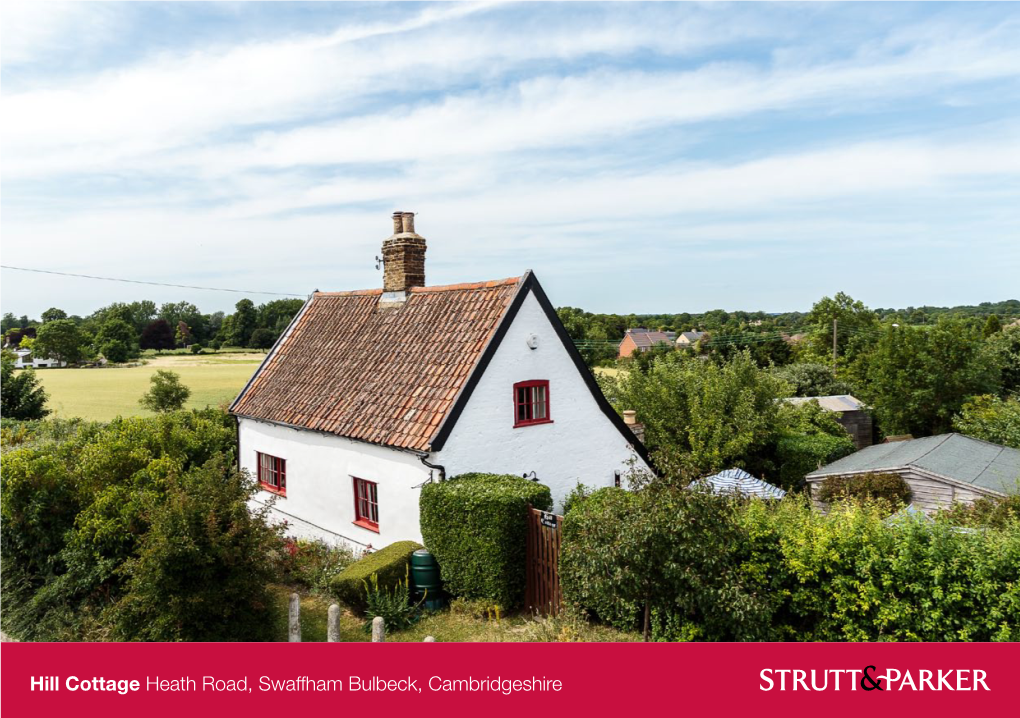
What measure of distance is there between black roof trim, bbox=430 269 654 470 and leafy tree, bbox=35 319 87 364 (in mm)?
38108

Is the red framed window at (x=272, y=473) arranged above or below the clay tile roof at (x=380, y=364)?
below

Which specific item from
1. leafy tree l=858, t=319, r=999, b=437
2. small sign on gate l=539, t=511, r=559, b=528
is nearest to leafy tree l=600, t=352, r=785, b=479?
small sign on gate l=539, t=511, r=559, b=528

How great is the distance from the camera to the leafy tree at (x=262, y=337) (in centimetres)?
4131

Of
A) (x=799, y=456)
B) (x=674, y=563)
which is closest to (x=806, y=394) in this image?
(x=799, y=456)

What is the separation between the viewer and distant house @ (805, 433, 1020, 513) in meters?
18.3

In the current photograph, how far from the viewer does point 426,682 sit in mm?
7324

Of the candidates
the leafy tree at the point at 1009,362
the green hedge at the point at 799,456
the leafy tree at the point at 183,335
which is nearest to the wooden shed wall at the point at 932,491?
the green hedge at the point at 799,456

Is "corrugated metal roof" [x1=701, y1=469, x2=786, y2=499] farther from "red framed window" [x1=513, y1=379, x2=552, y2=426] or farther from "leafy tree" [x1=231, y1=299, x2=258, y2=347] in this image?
"leafy tree" [x1=231, y1=299, x2=258, y2=347]

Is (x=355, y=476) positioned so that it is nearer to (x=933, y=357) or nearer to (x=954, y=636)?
(x=954, y=636)

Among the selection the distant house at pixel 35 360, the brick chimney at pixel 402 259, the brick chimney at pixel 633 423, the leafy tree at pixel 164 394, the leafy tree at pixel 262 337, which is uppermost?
the brick chimney at pixel 402 259

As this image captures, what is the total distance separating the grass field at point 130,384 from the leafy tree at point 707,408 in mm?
21228

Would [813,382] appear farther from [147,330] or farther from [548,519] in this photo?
[147,330]

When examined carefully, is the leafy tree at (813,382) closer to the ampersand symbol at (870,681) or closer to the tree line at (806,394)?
the tree line at (806,394)

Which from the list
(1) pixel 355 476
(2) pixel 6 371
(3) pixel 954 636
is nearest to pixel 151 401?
(2) pixel 6 371
